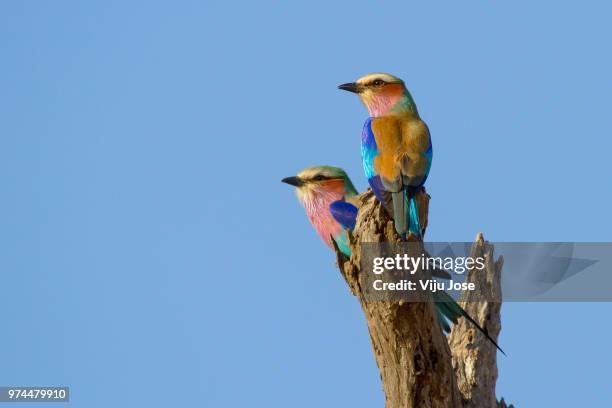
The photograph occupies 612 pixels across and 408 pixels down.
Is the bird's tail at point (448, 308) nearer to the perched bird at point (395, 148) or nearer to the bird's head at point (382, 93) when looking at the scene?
the perched bird at point (395, 148)

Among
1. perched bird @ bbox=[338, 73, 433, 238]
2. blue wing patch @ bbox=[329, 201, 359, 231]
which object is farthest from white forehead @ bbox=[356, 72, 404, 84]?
blue wing patch @ bbox=[329, 201, 359, 231]

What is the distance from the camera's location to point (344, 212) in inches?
364

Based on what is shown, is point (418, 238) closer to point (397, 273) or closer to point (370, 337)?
point (397, 273)

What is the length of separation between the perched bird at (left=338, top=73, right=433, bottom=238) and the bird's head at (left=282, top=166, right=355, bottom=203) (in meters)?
1.22

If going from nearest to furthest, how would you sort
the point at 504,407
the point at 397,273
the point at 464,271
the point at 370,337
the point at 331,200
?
the point at 397,273
the point at 370,337
the point at 504,407
the point at 464,271
the point at 331,200

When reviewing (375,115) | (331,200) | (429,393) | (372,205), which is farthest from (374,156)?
(331,200)

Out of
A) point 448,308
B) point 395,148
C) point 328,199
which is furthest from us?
point 328,199

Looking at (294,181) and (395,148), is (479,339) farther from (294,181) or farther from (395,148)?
(294,181)

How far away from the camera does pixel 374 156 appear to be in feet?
23.7

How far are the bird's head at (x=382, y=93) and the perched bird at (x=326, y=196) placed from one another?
3.90 ft

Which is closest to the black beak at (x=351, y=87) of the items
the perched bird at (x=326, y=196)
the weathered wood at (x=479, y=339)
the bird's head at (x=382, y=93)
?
the bird's head at (x=382, y=93)

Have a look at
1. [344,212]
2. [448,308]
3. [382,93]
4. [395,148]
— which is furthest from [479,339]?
[382,93]

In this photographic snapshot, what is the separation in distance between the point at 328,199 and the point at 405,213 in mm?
2780

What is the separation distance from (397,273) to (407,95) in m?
2.05
